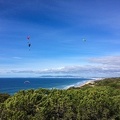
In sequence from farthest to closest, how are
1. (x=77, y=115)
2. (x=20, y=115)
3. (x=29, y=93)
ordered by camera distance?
(x=29, y=93)
(x=77, y=115)
(x=20, y=115)

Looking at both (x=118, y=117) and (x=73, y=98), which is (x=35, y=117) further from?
(x=118, y=117)

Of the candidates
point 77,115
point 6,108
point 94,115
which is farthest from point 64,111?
point 6,108

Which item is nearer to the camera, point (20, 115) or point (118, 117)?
point (20, 115)

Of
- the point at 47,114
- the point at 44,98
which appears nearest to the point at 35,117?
the point at 47,114

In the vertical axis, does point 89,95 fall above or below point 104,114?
above

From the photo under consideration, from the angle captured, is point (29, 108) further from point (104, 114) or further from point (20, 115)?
point (104, 114)

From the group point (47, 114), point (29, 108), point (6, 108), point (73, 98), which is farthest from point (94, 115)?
point (6, 108)

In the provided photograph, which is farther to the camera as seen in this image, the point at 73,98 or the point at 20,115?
the point at 73,98

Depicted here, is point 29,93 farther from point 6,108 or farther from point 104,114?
point 104,114

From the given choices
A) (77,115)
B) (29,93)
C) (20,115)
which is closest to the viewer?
(20,115)
